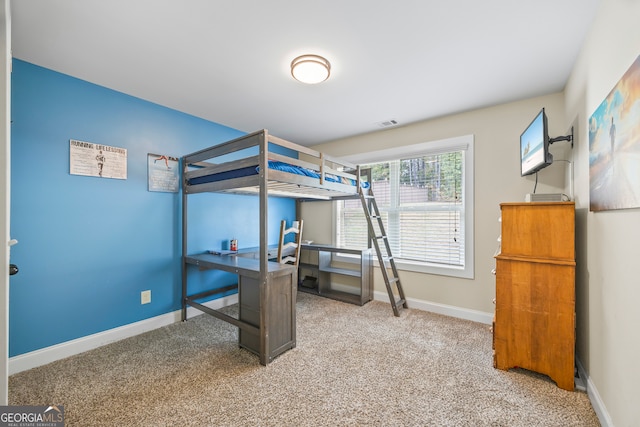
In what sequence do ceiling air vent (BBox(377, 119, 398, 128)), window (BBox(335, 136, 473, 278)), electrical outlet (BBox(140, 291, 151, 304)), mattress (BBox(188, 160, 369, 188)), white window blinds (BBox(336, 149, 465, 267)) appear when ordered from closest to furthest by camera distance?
mattress (BBox(188, 160, 369, 188)) < electrical outlet (BBox(140, 291, 151, 304)) < window (BBox(335, 136, 473, 278)) < white window blinds (BBox(336, 149, 465, 267)) < ceiling air vent (BBox(377, 119, 398, 128))

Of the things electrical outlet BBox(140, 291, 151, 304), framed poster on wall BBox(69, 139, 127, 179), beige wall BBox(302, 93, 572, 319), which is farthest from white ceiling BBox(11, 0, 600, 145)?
electrical outlet BBox(140, 291, 151, 304)

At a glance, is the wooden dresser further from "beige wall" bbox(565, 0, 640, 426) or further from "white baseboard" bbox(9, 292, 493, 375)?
"white baseboard" bbox(9, 292, 493, 375)

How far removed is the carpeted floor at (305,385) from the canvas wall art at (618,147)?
129cm

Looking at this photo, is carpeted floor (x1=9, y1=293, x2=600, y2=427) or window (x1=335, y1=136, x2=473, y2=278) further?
window (x1=335, y1=136, x2=473, y2=278)

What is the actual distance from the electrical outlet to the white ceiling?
1.97 meters

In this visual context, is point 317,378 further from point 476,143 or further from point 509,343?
point 476,143

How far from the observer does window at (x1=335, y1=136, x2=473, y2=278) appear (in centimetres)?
309

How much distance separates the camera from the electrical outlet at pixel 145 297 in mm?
2680

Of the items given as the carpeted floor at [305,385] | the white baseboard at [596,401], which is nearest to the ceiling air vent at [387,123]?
the carpeted floor at [305,385]

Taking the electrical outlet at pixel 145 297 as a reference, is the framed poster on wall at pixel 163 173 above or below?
above

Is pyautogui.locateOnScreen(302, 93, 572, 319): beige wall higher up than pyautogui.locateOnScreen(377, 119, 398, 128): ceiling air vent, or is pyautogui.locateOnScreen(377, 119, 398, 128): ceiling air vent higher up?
pyautogui.locateOnScreen(377, 119, 398, 128): ceiling air vent

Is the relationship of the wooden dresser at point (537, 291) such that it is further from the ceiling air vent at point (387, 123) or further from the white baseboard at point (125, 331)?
the ceiling air vent at point (387, 123)

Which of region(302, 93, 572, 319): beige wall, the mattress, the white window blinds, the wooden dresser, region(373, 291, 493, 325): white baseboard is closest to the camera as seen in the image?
the wooden dresser

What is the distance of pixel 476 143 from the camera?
117 inches
